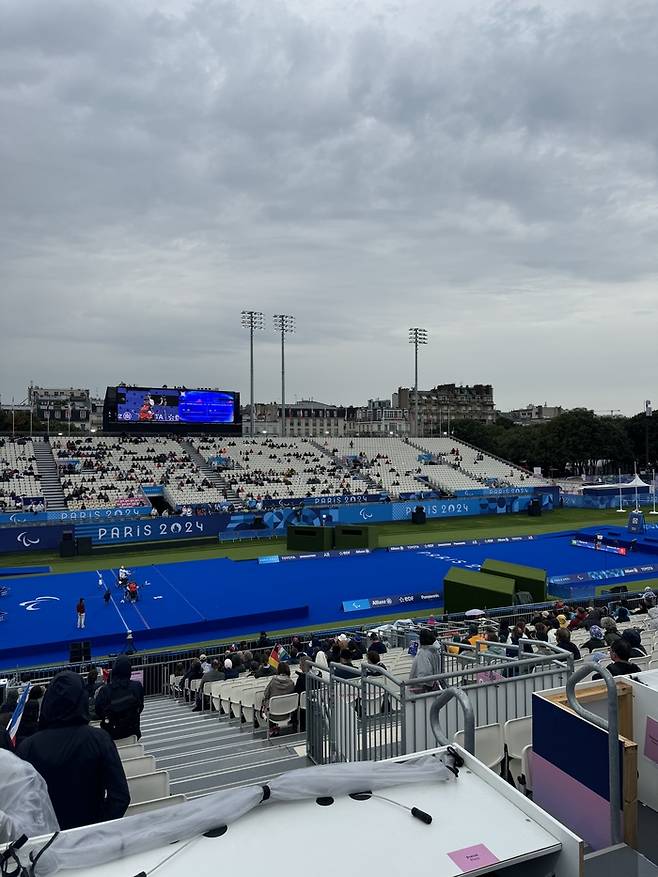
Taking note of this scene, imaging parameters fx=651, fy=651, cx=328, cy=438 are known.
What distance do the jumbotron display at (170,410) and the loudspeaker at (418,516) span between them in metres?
16.8

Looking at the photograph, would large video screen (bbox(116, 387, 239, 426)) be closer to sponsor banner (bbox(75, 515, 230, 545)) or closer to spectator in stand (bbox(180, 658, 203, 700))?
sponsor banner (bbox(75, 515, 230, 545))

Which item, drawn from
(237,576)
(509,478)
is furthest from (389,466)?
(237,576)

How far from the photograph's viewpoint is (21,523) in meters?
40.5

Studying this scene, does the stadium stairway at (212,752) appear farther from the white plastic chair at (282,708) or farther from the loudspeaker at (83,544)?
the loudspeaker at (83,544)

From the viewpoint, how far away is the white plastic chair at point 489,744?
6.02 meters

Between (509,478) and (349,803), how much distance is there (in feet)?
206

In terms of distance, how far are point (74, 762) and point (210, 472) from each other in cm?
5070

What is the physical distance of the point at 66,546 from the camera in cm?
3828

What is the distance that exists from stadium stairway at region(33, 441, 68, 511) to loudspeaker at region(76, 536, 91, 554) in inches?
219

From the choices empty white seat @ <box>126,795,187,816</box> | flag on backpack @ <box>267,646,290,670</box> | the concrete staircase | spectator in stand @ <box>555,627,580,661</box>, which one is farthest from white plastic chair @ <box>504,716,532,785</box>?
the concrete staircase

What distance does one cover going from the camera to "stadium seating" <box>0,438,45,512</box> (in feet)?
144

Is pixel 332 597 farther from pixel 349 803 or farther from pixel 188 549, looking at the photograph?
pixel 349 803

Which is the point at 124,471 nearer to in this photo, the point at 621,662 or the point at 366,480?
the point at 366,480

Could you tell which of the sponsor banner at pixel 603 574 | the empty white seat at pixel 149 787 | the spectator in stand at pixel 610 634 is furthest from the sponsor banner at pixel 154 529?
the empty white seat at pixel 149 787
